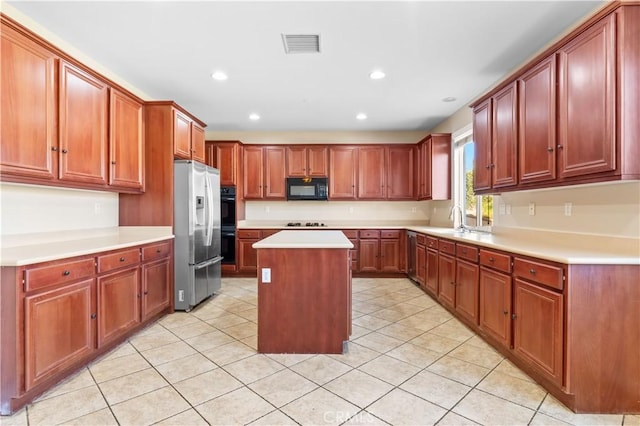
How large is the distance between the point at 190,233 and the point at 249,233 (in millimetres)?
1769

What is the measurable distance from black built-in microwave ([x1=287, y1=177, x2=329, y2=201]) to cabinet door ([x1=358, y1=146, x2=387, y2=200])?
0.67 meters

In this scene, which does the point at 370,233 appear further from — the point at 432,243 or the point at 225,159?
the point at 225,159

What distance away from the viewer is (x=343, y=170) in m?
5.52

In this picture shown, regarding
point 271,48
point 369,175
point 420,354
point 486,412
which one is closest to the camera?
point 486,412

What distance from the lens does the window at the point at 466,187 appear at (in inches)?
160

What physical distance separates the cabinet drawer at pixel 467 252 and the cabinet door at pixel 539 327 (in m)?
0.60

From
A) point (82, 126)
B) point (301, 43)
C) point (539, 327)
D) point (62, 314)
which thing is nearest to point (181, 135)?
point (82, 126)

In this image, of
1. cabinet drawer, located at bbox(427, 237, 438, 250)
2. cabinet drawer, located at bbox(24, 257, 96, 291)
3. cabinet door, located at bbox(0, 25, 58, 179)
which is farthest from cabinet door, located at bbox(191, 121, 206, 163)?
cabinet drawer, located at bbox(427, 237, 438, 250)

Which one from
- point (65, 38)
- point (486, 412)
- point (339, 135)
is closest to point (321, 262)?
point (486, 412)

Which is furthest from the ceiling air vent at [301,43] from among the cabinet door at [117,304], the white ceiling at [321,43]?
the cabinet door at [117,304]

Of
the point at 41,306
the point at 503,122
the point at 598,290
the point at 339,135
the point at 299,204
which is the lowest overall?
the point at 41,306

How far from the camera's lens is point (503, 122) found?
9.11 ft

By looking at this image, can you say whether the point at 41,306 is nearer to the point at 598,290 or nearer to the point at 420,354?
the point at 420,354

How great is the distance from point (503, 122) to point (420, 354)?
2218 mm
